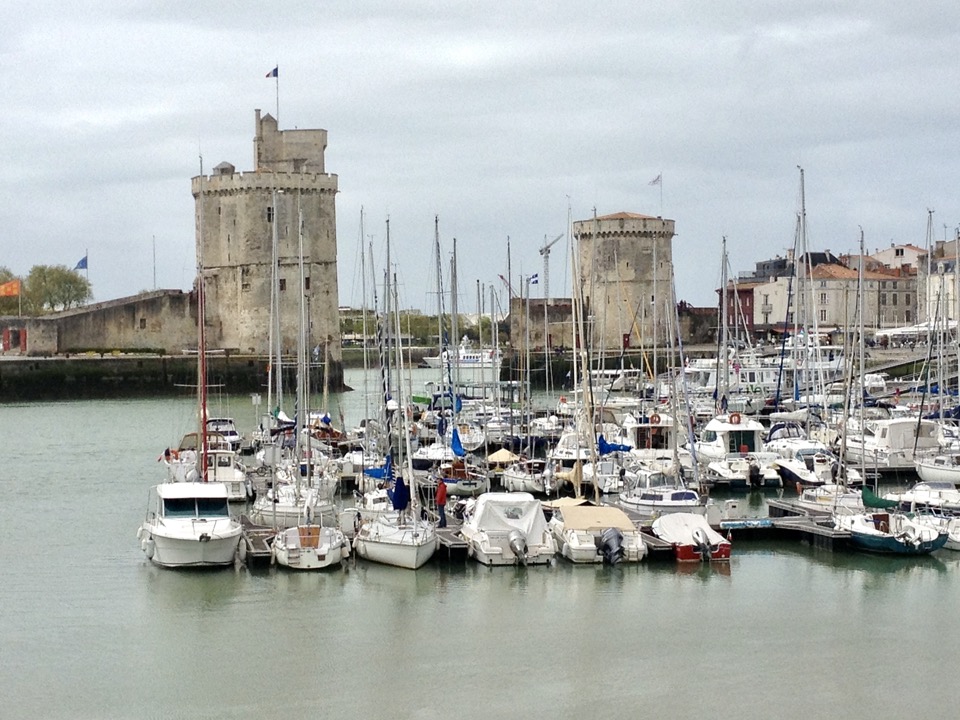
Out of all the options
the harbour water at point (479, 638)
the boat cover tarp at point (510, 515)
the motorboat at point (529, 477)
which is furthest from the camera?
the motorboat at point (529, 477)

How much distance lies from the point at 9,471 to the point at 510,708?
1866cm

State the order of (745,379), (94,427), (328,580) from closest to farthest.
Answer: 1. (328,580)
2. (94,427)
3. (745,379)

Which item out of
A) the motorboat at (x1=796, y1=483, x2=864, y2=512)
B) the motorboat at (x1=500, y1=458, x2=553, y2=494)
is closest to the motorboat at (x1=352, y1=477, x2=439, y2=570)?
the motorboat at (x1=500, y1=458, x2=553, y2=494)

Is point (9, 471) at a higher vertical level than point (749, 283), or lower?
lower

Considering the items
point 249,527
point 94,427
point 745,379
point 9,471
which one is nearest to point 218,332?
point 94,427

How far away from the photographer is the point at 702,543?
20.0 m

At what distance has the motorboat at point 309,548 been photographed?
755 inches

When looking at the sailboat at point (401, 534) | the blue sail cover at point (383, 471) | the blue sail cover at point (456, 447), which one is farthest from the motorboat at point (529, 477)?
the sailboat at point (401, 534)

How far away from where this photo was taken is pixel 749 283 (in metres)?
75.1

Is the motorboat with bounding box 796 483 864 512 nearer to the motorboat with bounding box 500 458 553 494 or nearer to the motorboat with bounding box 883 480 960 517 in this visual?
the motorboat with bounding box 883 480 960 517

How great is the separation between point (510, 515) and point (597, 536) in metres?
1.03

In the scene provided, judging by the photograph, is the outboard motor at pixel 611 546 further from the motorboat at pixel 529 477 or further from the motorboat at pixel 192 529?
the motorboat at pixel 529 477

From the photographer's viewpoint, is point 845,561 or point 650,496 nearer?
point 845,561

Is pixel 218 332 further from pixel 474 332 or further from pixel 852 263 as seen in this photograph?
pixel 474 332
